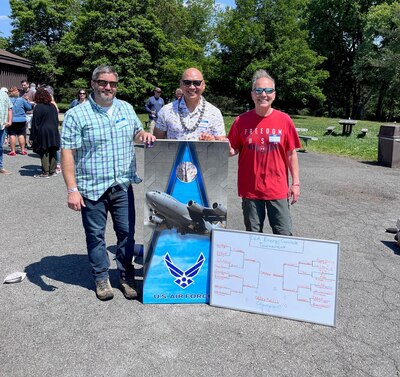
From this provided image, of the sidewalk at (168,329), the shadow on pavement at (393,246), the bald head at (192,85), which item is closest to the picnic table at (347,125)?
the shadow on pavement at (393,246)

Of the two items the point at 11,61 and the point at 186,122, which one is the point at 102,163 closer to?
the point at 186,122

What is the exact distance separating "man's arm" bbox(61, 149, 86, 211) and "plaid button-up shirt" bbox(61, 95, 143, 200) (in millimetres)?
59

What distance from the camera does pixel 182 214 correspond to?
3.57 metres

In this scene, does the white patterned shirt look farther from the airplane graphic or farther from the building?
the building

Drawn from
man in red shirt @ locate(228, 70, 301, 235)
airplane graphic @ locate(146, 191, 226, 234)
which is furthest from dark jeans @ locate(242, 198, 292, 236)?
airplane graphic @ locate(146, 191, 226, 234)

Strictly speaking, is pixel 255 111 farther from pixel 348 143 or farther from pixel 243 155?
pixel 348 143

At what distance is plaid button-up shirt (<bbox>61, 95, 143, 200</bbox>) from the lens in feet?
11.4

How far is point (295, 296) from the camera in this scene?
348cm

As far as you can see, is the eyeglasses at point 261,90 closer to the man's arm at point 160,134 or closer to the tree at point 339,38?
the man's arm at point 160,134

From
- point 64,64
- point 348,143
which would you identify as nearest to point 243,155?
point 348,143

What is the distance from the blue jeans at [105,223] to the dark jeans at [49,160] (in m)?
6.07

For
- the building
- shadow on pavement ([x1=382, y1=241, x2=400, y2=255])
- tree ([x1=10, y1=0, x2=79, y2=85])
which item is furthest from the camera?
tree ([x1=10, y1=0, x2=79, y2=85])

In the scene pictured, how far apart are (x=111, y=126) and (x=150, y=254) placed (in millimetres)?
1122

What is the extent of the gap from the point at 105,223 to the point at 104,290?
593 mm
